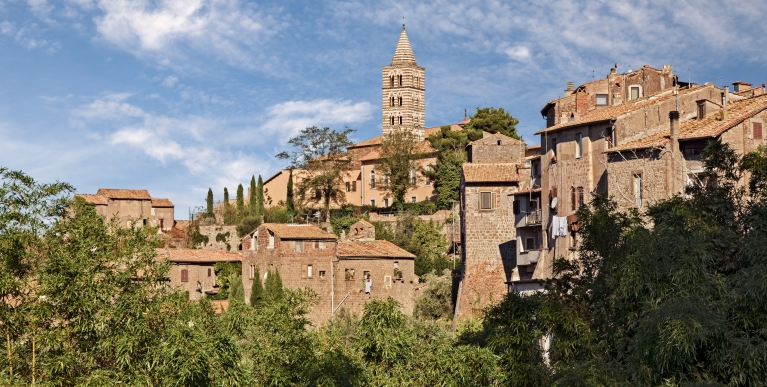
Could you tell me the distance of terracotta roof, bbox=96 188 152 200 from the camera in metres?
83.3

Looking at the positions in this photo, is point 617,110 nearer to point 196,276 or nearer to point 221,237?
point 196,276

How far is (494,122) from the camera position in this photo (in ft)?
257

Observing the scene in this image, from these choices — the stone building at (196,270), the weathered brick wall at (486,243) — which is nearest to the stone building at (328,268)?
the stone building at (196,270)

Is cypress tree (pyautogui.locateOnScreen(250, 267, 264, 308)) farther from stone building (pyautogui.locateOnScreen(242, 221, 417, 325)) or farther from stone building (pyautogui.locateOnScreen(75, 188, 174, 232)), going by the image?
stone building (pyautogui.locateOnScreen(75, 188, 174, 232))

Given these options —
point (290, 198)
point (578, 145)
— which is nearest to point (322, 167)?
point (290, 198)

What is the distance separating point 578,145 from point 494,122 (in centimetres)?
3657

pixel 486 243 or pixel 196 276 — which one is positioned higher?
pixel 486 243

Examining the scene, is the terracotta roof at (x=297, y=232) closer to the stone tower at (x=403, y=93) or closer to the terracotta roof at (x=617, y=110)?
the terracotta roof at (x=617, y=110)

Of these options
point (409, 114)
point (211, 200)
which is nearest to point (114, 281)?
point (211, 200)

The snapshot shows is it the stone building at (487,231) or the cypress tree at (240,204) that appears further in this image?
Answer: the cypress tree at (240,204)

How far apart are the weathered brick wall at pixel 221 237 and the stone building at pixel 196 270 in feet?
26.0

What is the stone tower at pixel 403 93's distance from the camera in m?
107

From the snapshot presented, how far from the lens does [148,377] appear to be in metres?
22.3

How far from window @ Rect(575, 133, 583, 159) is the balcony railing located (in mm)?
5320
